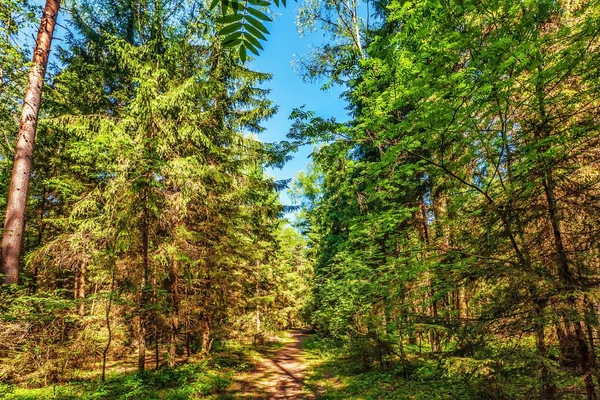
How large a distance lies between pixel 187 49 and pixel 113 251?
870cm

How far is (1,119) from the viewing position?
831 cm

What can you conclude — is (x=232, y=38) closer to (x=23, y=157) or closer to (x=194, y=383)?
(x=23, y=157)

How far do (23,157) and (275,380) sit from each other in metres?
9.92

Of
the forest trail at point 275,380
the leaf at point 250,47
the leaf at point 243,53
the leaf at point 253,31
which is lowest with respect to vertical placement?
the forest trail at point 275,380

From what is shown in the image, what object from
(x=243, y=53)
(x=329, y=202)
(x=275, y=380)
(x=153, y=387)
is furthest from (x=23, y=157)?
(x=329, y=202)

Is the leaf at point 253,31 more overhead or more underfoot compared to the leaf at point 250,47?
more overhead

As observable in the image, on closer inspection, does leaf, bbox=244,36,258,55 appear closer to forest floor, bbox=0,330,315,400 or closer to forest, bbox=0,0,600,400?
forest, bbox=0,0,600,400

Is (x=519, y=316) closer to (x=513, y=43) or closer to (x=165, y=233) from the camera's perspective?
(x=513, y=43)

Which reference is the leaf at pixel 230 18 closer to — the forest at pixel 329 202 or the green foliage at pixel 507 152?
the forest at pixel 329 202

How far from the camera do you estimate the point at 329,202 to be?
18812 millimetres

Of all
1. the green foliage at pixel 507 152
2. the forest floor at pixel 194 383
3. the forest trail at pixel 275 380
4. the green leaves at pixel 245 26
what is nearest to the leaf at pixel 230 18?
the green leaves at pixel 245 26

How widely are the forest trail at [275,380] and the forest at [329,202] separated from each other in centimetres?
13

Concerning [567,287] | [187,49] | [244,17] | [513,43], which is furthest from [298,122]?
[187,49]

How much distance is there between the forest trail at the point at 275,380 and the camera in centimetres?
827
